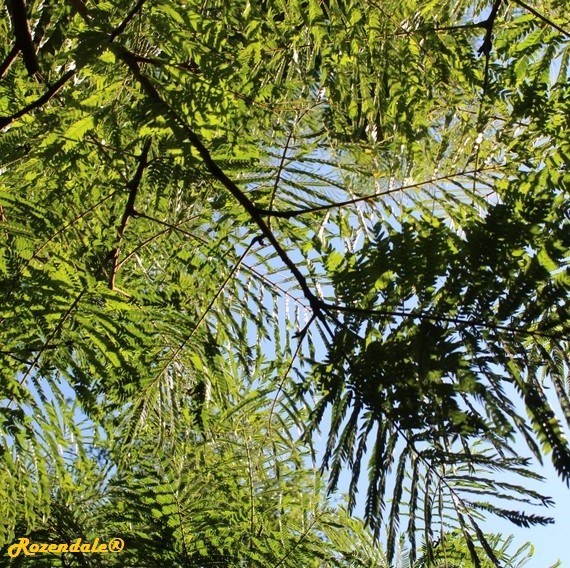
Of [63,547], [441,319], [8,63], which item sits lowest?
[63,547]

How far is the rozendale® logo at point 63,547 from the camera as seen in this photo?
229 cm

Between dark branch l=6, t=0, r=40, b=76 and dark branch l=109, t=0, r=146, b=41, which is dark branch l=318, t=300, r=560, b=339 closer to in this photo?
dark branch l=109, t=0, r=146, b=41

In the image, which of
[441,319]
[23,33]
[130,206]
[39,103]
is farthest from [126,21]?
[441,319]

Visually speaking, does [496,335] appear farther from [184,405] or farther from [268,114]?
[184,405]

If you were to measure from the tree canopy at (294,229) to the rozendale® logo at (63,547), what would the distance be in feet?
0.95

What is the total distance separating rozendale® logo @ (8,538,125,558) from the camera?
2.29 meters

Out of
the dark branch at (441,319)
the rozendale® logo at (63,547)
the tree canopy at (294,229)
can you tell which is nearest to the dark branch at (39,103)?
the tree canopy at (294,229)

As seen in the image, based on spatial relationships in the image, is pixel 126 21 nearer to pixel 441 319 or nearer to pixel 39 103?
pixel 39 103

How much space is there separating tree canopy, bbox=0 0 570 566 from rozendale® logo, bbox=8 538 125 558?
29 centimetres

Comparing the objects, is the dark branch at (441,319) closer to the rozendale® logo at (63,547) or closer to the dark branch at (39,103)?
the dark branch at (39,103)

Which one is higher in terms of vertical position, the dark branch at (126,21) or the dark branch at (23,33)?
the dark branch at (23,33)

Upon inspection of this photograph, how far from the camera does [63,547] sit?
7.82 ft

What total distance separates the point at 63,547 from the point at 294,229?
1451 millimetres

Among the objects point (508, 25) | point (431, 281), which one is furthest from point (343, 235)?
point (508, 25)
